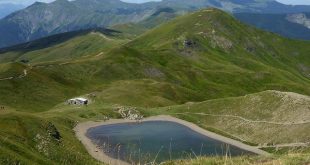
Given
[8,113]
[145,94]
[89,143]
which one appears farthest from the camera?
[145,94]

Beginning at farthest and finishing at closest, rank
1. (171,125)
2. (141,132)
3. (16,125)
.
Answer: (171,125), (141,132), (16,125)

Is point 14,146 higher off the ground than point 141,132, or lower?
higher

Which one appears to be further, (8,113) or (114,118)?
(114,118)

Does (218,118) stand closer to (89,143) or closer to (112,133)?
(112,133)

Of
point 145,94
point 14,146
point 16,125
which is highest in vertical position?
point 14,146

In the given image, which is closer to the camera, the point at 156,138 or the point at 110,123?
the point at 156,138

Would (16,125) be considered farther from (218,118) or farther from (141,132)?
(218,118)

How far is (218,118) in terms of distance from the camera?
13525cm

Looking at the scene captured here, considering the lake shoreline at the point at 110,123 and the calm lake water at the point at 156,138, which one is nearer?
the lake shoreline at the point at 110,123

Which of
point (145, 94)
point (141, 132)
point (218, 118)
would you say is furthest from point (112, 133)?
point (145, 94)

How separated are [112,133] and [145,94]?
70366 mm

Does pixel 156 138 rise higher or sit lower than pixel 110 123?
higher

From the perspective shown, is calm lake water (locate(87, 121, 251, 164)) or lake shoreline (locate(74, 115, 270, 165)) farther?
calm lake water (locate(87, 121, 251, 164))

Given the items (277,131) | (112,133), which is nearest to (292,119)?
(277,131)
